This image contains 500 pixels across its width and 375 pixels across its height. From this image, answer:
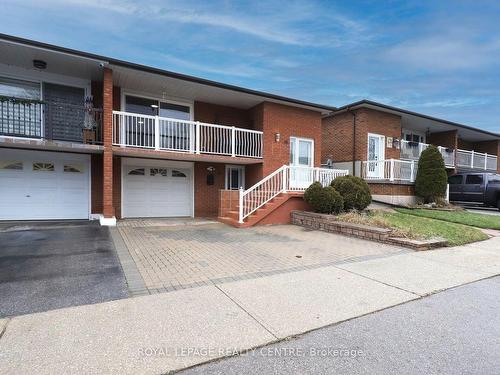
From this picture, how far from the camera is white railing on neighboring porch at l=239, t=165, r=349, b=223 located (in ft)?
35.7

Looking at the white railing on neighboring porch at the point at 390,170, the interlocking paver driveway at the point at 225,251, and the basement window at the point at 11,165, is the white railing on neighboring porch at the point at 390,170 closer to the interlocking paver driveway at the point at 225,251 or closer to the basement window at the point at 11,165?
the interlocking paver driveway at the point at 225,251

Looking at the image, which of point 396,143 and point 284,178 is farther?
point 396,143

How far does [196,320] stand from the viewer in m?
3.36

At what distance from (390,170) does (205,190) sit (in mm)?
9591

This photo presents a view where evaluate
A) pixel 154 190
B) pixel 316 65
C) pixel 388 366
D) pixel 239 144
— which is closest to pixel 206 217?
pixel 154 190

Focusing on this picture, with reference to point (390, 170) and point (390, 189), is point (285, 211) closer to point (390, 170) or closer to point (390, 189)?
point (390, 189)


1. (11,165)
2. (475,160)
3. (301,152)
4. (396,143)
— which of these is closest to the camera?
(11,165)

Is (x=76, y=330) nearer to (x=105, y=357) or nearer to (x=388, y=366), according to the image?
(x=105, y=357)

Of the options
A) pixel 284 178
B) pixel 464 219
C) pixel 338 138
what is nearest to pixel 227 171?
pixel 284 178

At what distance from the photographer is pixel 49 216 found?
1076 cm

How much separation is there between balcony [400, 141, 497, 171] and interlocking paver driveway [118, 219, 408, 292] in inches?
497

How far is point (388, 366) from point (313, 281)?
2164 millimetres

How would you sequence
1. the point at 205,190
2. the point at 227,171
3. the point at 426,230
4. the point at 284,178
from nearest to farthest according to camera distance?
the point at 426,230 < the point at 284,178 < the point at 205,190 < the point at 227,171

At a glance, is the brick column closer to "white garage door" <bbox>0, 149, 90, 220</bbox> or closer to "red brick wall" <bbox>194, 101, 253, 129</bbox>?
"white garage door" <bbox>0, 149, 90, 220</bbox>
